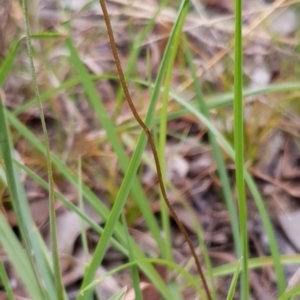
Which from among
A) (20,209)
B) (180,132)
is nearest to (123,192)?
(20,209)

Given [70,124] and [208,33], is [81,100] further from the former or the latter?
[208,33]

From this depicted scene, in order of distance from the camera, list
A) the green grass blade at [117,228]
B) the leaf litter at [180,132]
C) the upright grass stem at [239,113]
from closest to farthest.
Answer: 1. the upright grass stem at [239,113]
2. the green grass blade at [117,228]
3. the leaf litter at [180,132]

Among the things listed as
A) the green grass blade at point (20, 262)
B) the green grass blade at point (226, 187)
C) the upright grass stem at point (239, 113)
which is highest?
the upright grass stem at point (239, 113)

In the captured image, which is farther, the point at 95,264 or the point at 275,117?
the point at 275,117

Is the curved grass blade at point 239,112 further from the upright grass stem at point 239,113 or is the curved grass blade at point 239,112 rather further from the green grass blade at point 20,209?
the green grass blade at point 20,209

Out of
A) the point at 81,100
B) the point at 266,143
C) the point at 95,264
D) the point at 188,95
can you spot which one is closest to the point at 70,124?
the point at 81,100

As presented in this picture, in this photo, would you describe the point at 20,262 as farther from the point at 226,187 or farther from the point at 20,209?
the point at 226,187

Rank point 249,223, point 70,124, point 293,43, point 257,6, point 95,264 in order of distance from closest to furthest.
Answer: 1. point 95,264
2. point 249,223
3. point 70,124
4. point 293,43
5. point 257,6

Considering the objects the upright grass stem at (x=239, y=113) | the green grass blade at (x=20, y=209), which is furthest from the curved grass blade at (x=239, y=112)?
the green grass blade at (x=20, y=209)

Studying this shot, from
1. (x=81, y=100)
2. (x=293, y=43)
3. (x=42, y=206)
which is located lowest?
(x=42, y=206)

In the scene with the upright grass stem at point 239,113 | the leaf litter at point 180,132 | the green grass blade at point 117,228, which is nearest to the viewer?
the upright grass stem at point 239,113

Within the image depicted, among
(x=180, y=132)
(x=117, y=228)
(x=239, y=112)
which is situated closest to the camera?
(x=239, y=112)
